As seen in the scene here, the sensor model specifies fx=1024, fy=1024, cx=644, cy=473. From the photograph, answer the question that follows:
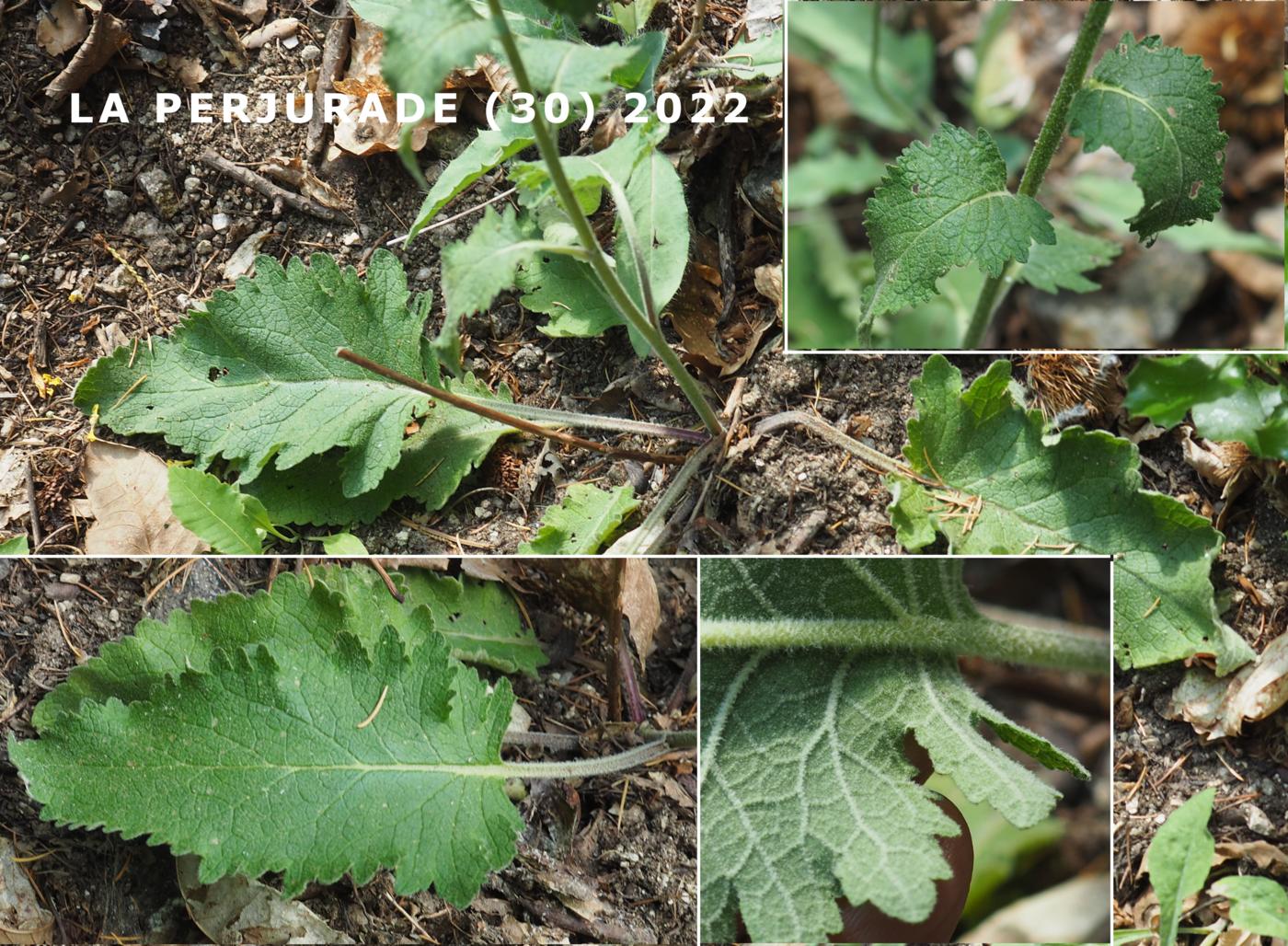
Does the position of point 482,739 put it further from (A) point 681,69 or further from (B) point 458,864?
(A) point 681,69

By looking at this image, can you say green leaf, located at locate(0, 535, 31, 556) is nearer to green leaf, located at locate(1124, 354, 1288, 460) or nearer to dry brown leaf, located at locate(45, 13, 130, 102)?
dry brown leaf, located at locate(45, 13, 130, 102)

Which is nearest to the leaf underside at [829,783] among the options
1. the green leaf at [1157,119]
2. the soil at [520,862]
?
the soil at [520,862]

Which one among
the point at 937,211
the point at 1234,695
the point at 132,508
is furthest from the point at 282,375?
the point at 1234,695

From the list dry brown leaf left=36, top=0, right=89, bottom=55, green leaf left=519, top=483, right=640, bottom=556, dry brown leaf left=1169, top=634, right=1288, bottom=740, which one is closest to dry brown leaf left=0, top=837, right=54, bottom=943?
green leaf left=519, top=483, right=640, bottom=556

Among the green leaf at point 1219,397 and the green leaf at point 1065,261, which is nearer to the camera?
the green leaf at point 1219,397

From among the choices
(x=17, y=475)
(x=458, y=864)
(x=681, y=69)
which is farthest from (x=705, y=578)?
(x=17, y=475)

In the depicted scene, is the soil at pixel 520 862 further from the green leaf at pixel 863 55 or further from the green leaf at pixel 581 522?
the green leaf at pixel 863 55
